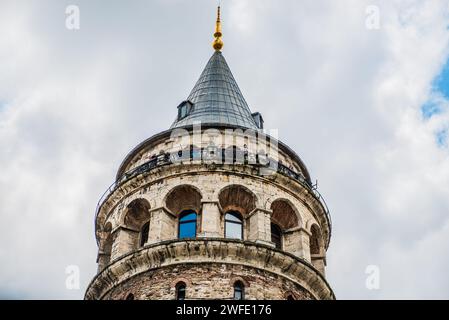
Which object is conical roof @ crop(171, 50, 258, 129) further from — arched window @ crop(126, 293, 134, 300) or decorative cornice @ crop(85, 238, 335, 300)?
arched window @ crop(126, 293, 134, 300)

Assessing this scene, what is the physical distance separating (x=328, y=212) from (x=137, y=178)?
745 cm

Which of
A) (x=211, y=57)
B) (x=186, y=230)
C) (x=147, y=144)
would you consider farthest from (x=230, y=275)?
(x=211, y=57)

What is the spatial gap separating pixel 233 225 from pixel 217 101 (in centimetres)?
704

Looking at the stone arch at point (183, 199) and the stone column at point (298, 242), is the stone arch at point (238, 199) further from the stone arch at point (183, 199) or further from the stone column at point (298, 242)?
the stone column at point (298, 242)

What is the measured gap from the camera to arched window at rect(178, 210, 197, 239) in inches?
1001

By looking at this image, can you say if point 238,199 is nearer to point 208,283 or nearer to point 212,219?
point 212,219

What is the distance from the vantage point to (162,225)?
25.0m

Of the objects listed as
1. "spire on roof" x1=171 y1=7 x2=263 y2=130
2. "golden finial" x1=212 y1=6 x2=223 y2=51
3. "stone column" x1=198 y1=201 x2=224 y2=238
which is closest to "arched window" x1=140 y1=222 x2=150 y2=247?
"stone column" x1=198 y1=201 x2=224 y2=238

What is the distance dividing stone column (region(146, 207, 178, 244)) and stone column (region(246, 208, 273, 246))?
103 inches

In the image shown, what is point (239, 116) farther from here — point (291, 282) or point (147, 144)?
point (291, 282)

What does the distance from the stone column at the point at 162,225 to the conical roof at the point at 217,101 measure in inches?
179

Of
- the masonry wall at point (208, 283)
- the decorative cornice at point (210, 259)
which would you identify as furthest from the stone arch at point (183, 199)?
the masonry wall at point (208, 283)

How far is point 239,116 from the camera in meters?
30.1

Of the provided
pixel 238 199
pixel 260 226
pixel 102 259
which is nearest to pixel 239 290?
pixel 260 226
